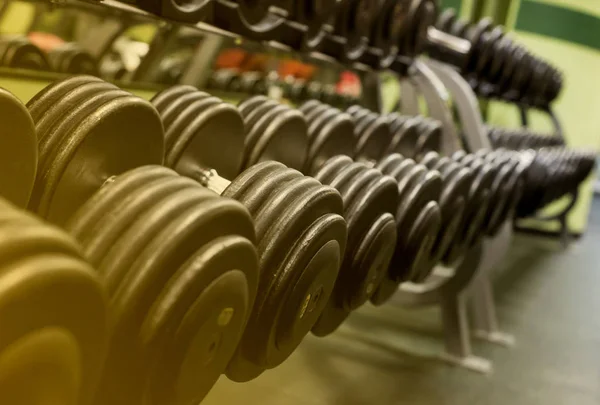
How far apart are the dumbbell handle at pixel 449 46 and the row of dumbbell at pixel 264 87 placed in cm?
38

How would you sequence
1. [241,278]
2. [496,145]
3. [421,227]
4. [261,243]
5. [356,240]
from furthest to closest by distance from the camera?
[496,145], [421,227], [356,240], [261,243], [241,278]

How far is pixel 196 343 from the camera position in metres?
0.53

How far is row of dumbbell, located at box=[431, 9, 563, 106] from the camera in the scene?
7.89ft

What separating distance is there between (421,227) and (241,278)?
57 cm

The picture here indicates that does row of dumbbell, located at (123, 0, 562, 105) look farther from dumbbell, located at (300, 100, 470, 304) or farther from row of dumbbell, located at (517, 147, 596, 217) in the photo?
row of dumbbell, located at (517, 147, 596, 217)

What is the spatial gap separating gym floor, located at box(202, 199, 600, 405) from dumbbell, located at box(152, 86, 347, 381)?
3.17 feet

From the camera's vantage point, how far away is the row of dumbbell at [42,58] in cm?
120

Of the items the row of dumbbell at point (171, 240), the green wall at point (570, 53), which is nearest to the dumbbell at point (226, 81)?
the row of dumbbell at point (171, 240)

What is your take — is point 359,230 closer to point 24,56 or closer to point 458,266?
point 24,56

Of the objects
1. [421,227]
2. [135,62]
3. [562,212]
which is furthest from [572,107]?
[421,227]

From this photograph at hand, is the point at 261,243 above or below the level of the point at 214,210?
below

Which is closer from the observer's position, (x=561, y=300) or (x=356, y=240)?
(x=356, y=240)

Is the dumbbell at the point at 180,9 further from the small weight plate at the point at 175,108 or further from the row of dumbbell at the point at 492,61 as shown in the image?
the row of dumbbell at the point at 492,61

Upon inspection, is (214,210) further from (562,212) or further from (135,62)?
(562,212)
